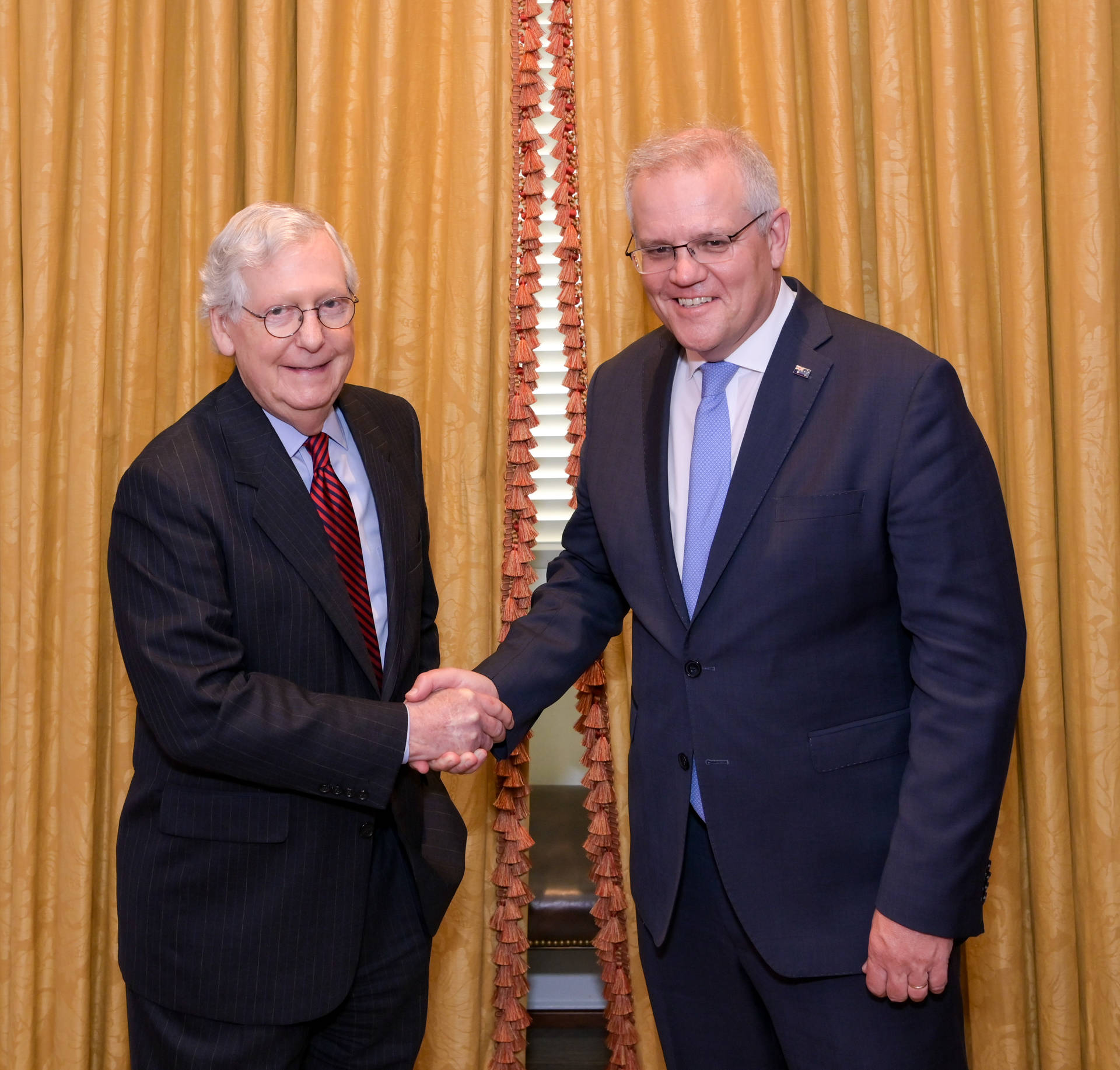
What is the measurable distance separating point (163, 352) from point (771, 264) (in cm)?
136

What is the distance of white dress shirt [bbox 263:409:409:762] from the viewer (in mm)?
1856

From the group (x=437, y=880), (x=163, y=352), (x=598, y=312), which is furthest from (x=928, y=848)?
(x=163, y=352)

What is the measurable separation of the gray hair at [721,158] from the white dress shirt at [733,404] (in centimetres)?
15

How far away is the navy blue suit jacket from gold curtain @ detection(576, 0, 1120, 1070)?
2.13 ft

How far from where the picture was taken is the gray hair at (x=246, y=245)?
177cm

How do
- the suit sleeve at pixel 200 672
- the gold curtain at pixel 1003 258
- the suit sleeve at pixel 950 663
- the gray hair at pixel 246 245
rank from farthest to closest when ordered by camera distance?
the gold curtain at pixel 1003 258
the gray hair at pixel 246 245
the suit sleeve at pixel 200 672
the suit sleeve at pixel 950 663

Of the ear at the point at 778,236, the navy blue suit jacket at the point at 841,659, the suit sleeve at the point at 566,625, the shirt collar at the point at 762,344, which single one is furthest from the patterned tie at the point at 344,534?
the ear at the point at 778,236

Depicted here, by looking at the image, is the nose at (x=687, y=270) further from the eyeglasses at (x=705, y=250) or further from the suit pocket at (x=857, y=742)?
the suit pocket at (x=857, y=742)

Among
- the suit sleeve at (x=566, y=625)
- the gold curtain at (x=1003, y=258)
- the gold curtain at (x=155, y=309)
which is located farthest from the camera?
the gold curtain at (x=155, y=309)

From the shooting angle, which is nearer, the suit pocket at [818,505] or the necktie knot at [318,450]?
the suit pocket at [818,505]

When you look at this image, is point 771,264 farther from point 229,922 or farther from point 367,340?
point 229,922

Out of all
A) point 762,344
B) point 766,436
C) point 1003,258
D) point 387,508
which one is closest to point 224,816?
point 387,508

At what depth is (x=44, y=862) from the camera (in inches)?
96.4

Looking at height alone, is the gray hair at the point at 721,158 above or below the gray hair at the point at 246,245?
above
